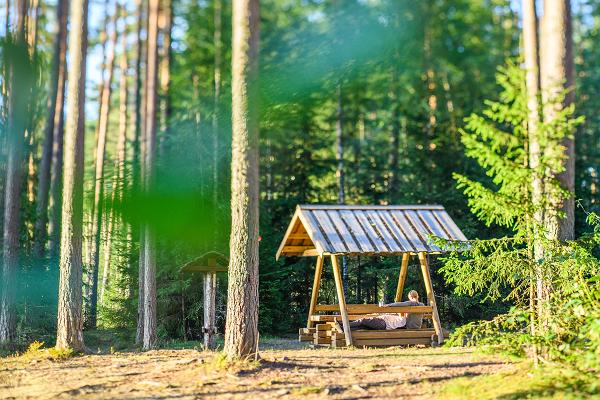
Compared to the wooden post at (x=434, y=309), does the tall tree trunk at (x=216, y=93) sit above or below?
above

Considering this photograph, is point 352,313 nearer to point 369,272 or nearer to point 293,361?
point 293,361

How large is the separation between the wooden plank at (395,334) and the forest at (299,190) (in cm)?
13

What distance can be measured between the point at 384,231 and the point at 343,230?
0.81 metres

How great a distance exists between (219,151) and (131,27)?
11.4 meters

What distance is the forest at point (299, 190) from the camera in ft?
28.4

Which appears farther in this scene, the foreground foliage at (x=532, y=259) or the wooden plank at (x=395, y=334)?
the wooden plank at (x=395, y=334)

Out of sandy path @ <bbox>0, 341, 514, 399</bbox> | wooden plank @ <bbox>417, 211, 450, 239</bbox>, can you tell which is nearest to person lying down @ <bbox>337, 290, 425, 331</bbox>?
wooden plank @ <bbox>417, 211, 450, 239</bbox>

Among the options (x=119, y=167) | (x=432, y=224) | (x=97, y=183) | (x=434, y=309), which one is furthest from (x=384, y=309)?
(x=97, y=183)

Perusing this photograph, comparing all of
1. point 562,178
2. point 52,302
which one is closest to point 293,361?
point 562,178

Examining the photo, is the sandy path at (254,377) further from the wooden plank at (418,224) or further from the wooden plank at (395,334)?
the wooden plank at (418,224)

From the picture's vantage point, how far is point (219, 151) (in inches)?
899

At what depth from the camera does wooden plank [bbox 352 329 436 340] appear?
552 inches

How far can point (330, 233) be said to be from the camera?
14.0 metres

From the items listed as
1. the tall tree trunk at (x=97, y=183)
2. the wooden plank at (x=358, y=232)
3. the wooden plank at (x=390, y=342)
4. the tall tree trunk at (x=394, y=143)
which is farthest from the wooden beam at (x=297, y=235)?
the tall tree trunk at (x=394, y=143)
